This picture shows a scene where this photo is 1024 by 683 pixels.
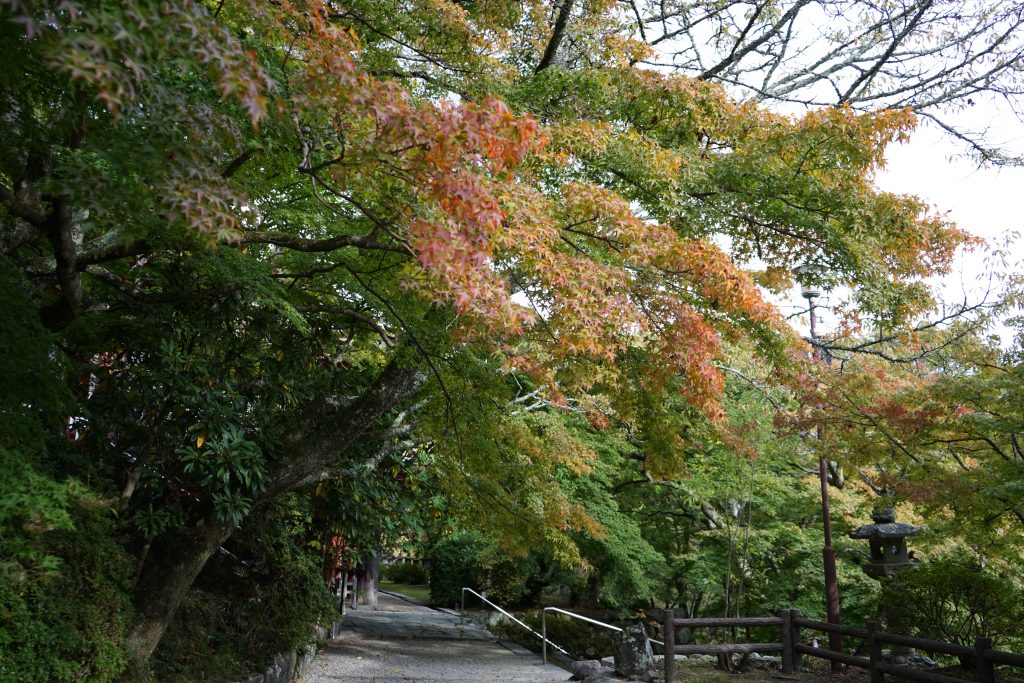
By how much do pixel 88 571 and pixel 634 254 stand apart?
5279mm

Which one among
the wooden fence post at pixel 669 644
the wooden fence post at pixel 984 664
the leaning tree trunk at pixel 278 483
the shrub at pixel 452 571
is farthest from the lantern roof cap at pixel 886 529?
the shrub at pixel 452 571

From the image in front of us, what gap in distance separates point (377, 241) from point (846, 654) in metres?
8.54

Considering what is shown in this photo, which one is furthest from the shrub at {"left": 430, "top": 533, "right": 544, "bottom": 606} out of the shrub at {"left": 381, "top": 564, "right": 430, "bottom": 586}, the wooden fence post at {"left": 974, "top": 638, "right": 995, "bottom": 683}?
the shrub at {"left": 381, "top": 564, "right": 430, "bottom": 586}

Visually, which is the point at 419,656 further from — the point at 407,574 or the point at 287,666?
the point at 407,574

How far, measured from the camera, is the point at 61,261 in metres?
5.30

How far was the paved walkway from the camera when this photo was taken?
1010 cm

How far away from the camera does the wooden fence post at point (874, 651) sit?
8797mm

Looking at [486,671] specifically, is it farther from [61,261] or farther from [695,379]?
[61,261]

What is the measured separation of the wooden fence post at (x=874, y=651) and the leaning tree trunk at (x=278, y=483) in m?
6.41

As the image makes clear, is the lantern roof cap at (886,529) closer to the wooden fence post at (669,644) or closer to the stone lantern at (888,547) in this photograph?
the stone lantern at (888,547)

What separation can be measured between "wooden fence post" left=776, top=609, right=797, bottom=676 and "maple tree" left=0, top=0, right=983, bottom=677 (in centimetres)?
329

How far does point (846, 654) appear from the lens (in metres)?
9.88

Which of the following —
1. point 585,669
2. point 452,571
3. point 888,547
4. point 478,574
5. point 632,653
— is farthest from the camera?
point 452,571

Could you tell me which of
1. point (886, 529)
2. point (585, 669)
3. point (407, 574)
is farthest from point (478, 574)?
point (407, 574)
